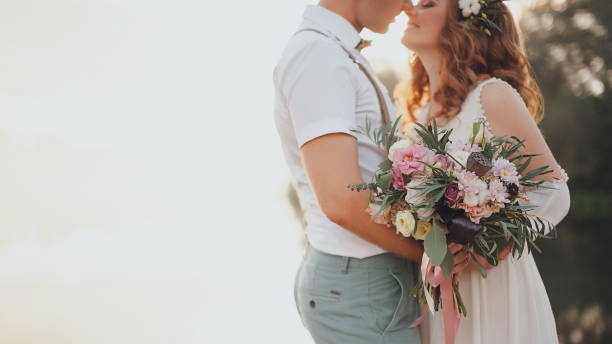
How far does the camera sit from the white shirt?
1.72 metres

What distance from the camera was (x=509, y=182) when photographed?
168 cm

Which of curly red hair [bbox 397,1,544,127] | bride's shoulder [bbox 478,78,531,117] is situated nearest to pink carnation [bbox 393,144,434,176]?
bride's shoulder [bbox 478,78,531,117]

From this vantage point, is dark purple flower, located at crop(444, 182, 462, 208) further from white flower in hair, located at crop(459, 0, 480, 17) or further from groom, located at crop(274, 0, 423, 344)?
white flower in hair, located at crop(459, 0, 480, 17)

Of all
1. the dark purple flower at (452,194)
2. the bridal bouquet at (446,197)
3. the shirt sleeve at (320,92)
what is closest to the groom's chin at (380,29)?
the shirt sleeve at (320,92)

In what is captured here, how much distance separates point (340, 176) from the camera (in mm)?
1696

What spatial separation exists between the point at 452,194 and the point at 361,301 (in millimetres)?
494

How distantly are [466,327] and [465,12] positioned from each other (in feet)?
4.85

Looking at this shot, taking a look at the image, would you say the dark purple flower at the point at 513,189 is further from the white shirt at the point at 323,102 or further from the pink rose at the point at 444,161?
the white shirt at the point at 323,102

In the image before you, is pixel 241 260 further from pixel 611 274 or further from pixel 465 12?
pixel 465 12

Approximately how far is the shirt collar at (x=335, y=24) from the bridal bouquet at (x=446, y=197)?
15.5 inches

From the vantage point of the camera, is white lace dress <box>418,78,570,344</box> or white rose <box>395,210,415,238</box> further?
white lace dress <box>418,78,570,344</box>

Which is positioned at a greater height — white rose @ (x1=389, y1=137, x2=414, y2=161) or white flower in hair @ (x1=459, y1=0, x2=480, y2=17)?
white flower in hair @ (x1=459, y1=0, x2=480, y2=17)

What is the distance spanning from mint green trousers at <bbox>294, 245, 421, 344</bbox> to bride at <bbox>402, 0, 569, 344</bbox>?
0.24 m

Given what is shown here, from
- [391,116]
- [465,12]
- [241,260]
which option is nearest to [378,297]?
[391,116]
